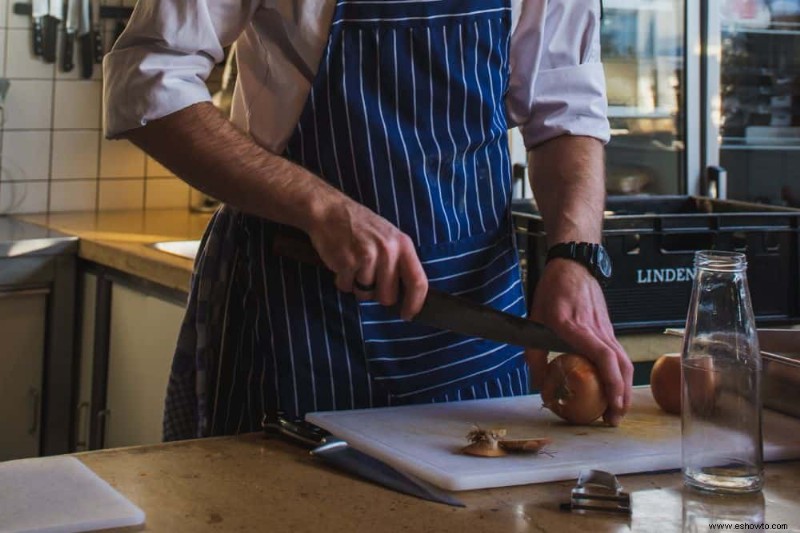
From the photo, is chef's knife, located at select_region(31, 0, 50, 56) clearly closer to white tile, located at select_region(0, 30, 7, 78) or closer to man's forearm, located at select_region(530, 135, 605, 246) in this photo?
white tile, located at select_region(0, 30, 7, 78)

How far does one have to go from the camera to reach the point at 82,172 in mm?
3105

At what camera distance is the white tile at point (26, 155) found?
3.01 meters

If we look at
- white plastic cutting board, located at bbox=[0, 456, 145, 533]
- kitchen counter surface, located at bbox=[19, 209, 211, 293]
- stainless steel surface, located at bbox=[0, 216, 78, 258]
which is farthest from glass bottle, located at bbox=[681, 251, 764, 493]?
stainless steel surface, located at bbox=[0, 216, 78, 258]

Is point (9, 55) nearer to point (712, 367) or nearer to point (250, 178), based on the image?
point (250, 178)

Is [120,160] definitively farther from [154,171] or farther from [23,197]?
[23,197]

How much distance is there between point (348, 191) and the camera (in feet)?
4.35

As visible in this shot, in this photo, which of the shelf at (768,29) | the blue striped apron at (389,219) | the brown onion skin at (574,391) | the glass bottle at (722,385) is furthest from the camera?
Result: the shelf at (768,29)

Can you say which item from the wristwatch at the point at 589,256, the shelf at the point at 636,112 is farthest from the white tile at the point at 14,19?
the wristwatch at the point at 589,256

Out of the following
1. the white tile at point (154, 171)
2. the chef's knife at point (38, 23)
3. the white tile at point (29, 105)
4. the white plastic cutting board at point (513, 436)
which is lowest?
the white plastic cutting board at point (513, 436)

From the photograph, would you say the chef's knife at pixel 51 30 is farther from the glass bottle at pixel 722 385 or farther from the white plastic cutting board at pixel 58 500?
the glass bottle at pixel 722 385

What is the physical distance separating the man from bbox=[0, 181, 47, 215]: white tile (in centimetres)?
171

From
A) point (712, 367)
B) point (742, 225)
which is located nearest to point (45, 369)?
point (742, 225)

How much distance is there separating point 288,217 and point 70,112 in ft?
6.63

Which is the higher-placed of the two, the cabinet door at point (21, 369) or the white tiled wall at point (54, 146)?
the white tiled wall at point (54, 146)
